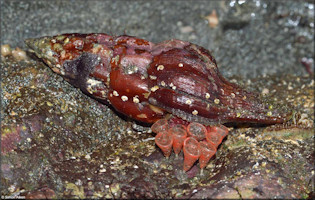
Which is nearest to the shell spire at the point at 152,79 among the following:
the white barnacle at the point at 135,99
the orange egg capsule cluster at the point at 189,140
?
the white barnacle at the point at 135,99

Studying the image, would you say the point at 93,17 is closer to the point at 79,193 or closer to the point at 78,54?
the point at 78,54

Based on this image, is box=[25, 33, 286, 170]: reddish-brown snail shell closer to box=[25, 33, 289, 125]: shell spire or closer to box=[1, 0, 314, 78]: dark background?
box=[25, 33, 289, 125]: shell spire

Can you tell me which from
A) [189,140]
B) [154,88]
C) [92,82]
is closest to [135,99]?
[154,88]

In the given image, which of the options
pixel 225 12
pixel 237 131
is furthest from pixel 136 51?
pixel 225 12

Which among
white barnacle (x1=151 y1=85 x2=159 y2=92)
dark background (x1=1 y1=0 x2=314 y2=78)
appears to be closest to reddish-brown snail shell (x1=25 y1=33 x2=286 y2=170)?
white barnacle (x1=151 y1=85 x2=159 y2=92)

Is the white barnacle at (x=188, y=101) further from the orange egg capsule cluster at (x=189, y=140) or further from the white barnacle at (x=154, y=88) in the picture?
the white barnacle at (x=154, y=88)

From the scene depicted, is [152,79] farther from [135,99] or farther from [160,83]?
[135,99]
